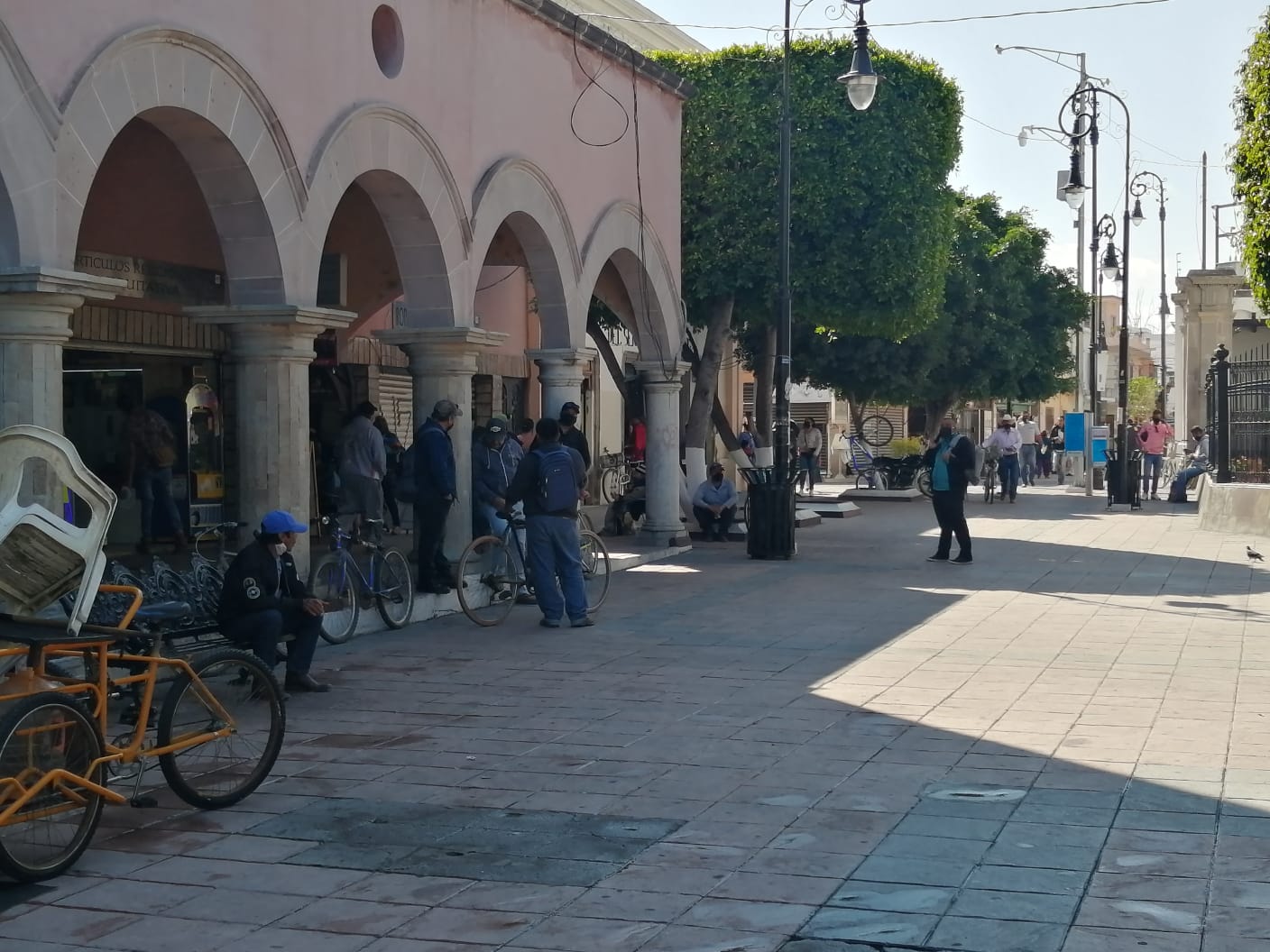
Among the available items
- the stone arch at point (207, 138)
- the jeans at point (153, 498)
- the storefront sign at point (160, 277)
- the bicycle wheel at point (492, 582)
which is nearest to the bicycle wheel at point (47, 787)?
the stone arch at point (207, 138)

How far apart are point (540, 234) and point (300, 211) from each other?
4425 mm

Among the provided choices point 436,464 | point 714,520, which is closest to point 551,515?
point 436,464

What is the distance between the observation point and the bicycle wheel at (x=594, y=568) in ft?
44.6

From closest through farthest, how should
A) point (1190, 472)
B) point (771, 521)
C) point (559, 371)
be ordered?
point (559, 371) < point (771, 521) < point (1190, 472)

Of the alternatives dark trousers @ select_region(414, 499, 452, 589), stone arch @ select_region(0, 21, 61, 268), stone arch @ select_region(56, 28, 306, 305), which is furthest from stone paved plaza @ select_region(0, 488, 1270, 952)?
stone arch @ select_region(0, 21, 61, 268)

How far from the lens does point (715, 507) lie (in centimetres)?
2070

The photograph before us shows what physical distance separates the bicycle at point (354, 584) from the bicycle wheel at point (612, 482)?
1462cm

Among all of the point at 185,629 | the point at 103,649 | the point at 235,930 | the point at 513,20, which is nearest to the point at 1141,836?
the point at 235,930

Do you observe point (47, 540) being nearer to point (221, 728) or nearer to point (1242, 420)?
point (221, 728)

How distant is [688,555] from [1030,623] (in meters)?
6.71

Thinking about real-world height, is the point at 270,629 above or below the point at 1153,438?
below

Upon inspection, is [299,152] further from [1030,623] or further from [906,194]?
[906,194]

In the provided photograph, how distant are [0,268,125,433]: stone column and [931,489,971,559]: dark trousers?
10911 mm

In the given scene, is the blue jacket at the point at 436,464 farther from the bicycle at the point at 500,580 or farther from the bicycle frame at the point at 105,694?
the bicycle frame at the point at 105,694
